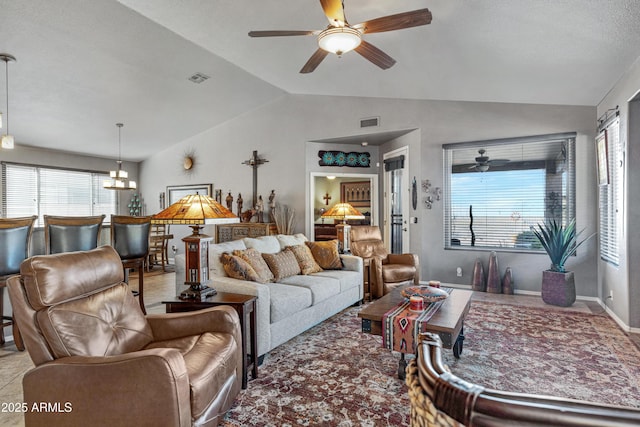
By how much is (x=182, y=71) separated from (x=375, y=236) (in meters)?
3.80

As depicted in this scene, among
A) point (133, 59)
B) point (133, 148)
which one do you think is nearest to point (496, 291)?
point (133, 59)

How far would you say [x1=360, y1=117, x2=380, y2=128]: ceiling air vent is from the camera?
19.5ft

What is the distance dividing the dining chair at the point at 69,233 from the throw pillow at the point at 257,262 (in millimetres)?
1836

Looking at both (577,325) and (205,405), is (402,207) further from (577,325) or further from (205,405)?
(205,405)

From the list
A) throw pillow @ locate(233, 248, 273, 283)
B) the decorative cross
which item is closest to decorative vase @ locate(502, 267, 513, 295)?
throw pillow @ locate(233, 248, 273, 283)

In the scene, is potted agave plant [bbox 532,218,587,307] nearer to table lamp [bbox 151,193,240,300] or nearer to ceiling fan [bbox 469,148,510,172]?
ceiling fan [bbox 469,148,510,172]

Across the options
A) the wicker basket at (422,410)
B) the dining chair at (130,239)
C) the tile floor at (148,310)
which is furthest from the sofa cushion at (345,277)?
the wicker basket at (422,410)

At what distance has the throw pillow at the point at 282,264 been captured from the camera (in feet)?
12.0

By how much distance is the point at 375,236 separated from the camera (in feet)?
17.8

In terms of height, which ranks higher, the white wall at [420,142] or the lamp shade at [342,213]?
the white wall at [420,142]

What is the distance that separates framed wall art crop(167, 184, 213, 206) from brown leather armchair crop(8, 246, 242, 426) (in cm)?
585

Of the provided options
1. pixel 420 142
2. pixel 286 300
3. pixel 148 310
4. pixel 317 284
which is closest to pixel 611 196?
pixel 420 142

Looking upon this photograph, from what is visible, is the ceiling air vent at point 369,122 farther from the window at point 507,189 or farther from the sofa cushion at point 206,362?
the sofa cushion at point 206,362

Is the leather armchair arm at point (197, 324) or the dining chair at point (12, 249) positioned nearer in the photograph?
the leather armchair arm at point (197, 324)
